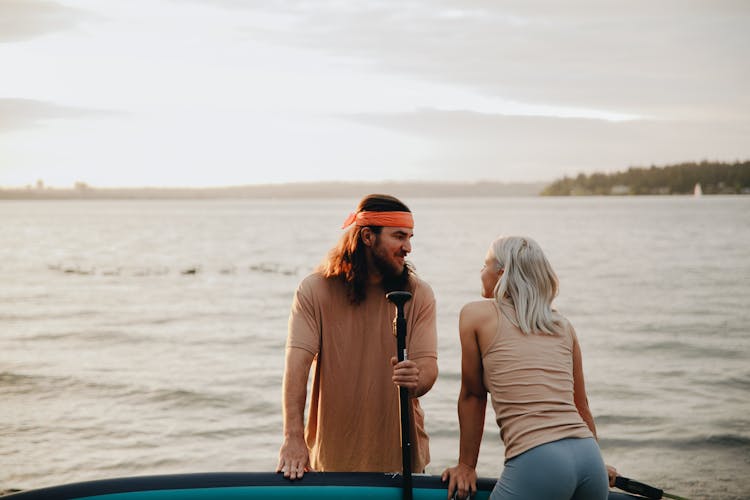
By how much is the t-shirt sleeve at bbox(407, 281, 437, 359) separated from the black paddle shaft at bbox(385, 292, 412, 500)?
148 millimetres

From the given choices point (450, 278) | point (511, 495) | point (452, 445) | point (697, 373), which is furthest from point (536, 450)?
point (450, 278)

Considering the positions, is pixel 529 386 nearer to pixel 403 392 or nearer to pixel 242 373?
pixel 403 392

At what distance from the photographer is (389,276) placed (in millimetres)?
3400

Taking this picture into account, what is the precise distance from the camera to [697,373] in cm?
1238

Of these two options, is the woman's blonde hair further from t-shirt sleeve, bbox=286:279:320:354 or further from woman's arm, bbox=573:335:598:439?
t-shirt sleeve, bbox=286:279:320:354

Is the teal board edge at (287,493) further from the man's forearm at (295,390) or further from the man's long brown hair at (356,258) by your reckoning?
the man's long brown hair at (356,258)

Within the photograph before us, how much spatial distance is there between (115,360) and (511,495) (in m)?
11.7

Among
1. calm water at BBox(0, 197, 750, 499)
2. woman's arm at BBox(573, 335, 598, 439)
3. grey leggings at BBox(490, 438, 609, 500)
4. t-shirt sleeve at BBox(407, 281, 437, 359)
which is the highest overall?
t-shirt sleeve at BBox(407, 281, 437, 359)

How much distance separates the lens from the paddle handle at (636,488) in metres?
3.31

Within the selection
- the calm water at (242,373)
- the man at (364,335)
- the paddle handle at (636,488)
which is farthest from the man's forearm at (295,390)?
the calm water at (242,373)

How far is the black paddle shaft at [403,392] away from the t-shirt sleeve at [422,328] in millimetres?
148

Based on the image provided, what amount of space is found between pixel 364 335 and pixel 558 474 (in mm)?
1070

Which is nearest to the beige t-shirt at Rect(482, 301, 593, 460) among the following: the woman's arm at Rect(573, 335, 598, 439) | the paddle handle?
the woman's arm at Rect(573, 335, 598, 439)

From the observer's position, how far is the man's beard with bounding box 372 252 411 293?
3393 mm
